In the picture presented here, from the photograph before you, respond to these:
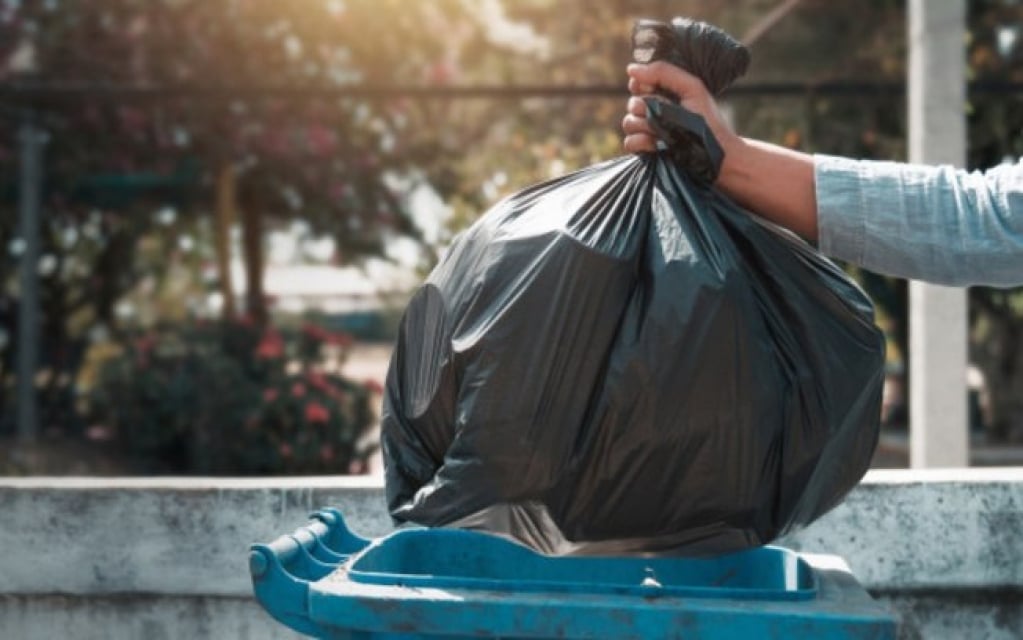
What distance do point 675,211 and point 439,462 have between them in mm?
503

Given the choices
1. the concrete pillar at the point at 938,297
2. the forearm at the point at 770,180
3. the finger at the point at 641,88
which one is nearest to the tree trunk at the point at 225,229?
the concrete pillar at the point at 938,297

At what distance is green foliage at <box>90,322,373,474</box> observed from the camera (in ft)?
27.7

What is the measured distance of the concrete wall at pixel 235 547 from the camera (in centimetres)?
299

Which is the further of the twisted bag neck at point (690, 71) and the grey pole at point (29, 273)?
the grey pole at point (29, 273)

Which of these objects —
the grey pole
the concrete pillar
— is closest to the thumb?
the concrete pillar

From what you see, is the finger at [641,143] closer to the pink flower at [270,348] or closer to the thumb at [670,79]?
the thumb at [670,79]

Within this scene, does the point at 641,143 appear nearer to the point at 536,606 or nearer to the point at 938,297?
the point at 536,606

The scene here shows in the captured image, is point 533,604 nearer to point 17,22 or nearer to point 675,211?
point 675,211

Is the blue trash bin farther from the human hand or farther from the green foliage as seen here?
the green foliage

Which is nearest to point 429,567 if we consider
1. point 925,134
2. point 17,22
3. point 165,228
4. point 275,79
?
point 925,134

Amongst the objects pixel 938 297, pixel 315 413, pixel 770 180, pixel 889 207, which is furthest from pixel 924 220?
pixel 315 413

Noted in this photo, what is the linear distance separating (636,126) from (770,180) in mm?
223

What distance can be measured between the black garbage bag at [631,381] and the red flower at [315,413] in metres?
6.20

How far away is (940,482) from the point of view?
2.99 meters
